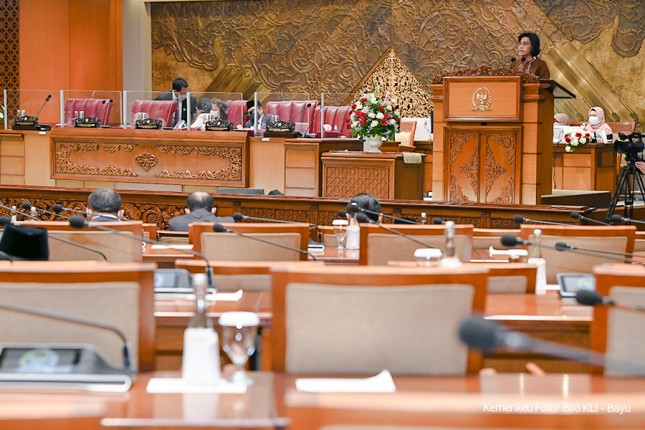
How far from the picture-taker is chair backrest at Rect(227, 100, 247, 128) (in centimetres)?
1235

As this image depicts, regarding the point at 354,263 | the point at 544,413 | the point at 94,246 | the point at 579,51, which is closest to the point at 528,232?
the point at 354,263

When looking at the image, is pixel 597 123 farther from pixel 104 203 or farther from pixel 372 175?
pixel 104 203

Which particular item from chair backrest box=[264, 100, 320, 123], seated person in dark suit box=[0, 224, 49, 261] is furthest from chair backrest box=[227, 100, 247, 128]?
seated person in dark suit box=[0, 224, 49, 261]

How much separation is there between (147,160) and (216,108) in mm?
1002

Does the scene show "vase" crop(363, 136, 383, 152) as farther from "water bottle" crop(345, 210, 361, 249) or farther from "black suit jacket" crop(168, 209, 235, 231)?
"water bottle" crop(345, 210, 361, 249)

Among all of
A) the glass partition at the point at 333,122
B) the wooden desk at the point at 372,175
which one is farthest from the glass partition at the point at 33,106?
the wooden desk at the point at 372,175

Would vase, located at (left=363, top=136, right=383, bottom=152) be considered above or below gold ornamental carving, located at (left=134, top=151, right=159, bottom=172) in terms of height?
above

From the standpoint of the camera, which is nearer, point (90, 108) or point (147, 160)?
point (147, 160)

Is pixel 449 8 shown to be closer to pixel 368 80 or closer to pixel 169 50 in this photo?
pixel 368 80

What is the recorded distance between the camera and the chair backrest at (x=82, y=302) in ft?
8.40

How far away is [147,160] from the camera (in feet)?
39.9

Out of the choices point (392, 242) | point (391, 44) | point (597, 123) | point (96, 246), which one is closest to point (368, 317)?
point (392, 242)

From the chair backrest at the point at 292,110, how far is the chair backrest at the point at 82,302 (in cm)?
974

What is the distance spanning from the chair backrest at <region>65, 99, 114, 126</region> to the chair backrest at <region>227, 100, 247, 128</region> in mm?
1643
